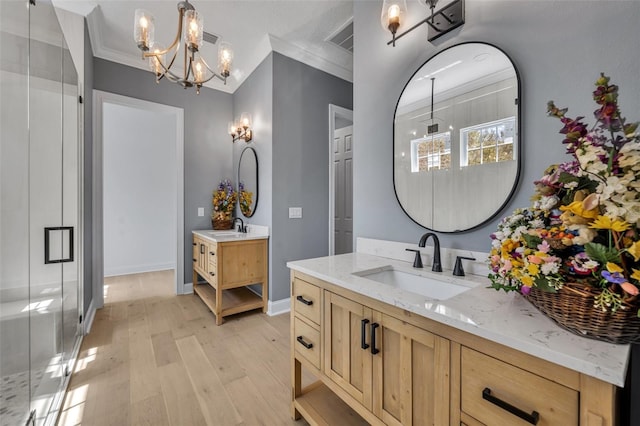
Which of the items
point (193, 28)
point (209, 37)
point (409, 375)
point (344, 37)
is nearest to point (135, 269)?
point (209, 37)

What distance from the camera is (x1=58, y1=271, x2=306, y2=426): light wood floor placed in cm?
157

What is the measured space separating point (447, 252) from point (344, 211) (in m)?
2.59

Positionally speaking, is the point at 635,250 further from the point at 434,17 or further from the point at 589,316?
the point at 434,17

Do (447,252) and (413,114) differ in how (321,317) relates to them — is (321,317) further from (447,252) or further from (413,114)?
(413,114)

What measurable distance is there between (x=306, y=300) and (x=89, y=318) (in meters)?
2.61

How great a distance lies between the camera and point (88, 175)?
2.84 m

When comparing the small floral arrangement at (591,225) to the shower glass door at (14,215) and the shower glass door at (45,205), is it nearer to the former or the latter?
the shower glass door at (14,215)

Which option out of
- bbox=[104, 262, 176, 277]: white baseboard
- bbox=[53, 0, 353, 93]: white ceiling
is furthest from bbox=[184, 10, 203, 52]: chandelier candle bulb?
bbox=[104, 262, 176, 277]: white baseboard

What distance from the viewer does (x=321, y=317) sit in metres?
1.33

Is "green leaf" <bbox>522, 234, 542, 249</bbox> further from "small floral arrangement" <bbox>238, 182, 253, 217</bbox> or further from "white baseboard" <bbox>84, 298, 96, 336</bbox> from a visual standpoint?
"white baseboard" <bbox>84, 298, 96, 336</bbox>

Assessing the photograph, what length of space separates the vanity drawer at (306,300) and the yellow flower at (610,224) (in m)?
1.04

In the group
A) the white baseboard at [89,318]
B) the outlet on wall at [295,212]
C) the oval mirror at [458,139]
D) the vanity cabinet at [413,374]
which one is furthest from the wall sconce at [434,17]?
the white baseboard at [89,318]

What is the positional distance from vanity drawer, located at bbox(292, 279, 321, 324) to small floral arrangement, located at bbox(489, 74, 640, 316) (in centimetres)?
83

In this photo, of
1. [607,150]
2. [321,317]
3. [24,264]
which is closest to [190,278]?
[24,264]
